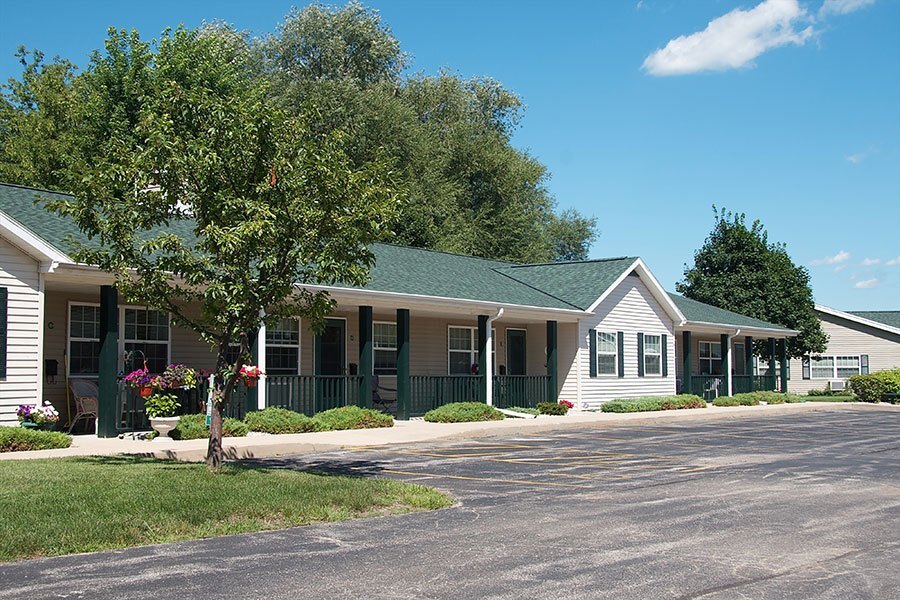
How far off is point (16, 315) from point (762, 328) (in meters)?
29.5

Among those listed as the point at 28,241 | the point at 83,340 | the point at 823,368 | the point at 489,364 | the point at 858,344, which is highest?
the point at 28,241

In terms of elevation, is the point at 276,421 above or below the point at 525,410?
above

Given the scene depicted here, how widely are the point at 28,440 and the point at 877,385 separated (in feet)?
114

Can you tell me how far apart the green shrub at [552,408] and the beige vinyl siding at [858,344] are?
2737 centimetres

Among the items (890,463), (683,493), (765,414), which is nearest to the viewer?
(683,493)

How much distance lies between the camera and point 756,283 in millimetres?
46375

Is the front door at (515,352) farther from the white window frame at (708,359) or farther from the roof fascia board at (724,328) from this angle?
the white window frame at (708,359)

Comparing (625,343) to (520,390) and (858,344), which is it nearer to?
(520,390)

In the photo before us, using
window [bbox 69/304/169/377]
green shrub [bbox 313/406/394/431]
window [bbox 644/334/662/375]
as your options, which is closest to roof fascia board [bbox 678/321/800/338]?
window [bbox 644/334/662/375]

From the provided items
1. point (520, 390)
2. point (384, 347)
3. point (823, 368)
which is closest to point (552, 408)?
point (520, 390)

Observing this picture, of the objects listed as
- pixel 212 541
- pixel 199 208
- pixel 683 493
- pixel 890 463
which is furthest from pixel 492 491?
pixel 890 463

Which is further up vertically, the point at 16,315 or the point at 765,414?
the point at 16,315

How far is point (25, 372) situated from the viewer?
16766 millimetres

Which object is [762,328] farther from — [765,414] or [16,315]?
[16,315]
